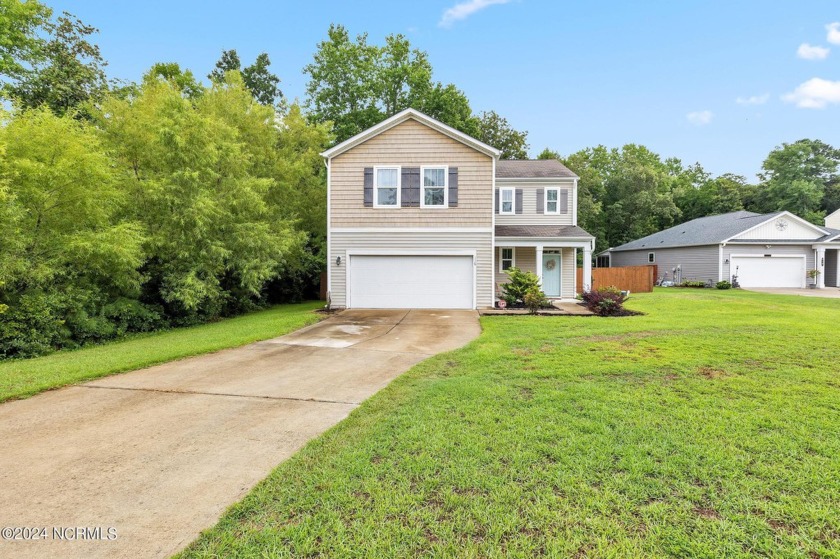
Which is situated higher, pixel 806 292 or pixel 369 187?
pixel 369 187

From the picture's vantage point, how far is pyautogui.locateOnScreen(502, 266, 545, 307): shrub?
13148mm

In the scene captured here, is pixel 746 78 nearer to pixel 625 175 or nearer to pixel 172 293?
pixel 625 175

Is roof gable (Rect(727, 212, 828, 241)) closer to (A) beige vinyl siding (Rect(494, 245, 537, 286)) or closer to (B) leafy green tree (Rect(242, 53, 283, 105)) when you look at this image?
(A) beige vinyl siding (Rect(494, 245, 537, 286))

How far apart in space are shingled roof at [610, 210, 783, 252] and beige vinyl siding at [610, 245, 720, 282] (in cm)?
38

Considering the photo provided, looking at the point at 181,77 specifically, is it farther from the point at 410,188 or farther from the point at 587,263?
the point at 587,263

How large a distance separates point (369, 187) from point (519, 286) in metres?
6.19

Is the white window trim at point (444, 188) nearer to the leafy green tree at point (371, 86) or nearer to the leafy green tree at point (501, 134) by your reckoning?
the leafy green tree at point (371, 86)

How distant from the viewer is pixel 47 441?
345cm

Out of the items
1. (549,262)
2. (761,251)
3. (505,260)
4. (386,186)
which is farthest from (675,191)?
(386,186)

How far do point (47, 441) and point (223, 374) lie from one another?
2316 mm

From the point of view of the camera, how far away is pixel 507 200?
16703 millimetres

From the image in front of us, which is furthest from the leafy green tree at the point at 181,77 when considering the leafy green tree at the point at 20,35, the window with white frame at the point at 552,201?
the window with white frame at the point at 552,201

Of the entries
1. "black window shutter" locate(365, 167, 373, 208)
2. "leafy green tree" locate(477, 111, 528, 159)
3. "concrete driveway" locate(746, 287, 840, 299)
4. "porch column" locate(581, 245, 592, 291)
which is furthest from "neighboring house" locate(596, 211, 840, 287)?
"black window shutter" locate(365, 167, 373, 208)

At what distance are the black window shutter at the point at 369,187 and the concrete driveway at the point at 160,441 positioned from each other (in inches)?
307
